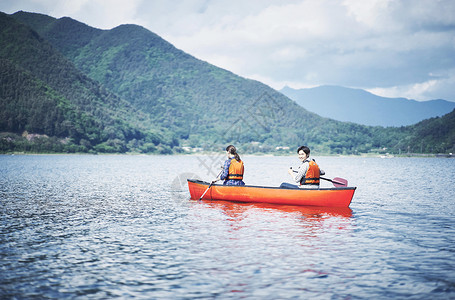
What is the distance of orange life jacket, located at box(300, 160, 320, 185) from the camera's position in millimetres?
17625

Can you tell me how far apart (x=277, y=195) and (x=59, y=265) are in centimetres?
1151

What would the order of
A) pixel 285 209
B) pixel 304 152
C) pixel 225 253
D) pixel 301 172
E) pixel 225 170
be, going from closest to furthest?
1. pixel 225 253
2. pixel 304 152
3. pixel 301 172
4. pixel 285 209
5. pixel 225 170

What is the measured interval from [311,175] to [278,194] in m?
1.96

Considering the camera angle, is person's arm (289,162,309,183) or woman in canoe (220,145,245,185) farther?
woman in canoe (220,145,245,185)

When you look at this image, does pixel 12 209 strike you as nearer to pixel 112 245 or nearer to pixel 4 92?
pixel 112 245

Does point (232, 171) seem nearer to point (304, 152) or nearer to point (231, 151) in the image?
point (231, 151)

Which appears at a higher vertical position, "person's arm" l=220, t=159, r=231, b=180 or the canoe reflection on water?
"person's arm" l=220, t=159, r=231, b=180

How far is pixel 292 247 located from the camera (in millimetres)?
11289

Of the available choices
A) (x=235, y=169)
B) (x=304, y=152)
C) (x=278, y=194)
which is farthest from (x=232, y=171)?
(x=304, y=152)

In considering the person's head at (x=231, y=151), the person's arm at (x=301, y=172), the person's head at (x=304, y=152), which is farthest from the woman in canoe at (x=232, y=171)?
the person's head at (x=304, y=152)

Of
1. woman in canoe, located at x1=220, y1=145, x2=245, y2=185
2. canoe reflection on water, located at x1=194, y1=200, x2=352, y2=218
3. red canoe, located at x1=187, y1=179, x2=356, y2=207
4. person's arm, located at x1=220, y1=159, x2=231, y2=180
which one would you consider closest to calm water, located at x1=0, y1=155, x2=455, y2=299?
canoe reflection on water, located at x1=194, y1=200, x2=352, y2=218

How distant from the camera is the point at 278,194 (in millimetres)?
18828

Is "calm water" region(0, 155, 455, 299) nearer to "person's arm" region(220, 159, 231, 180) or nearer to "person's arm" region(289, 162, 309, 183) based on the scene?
"person's arm" region(289, 162, 309, 183)

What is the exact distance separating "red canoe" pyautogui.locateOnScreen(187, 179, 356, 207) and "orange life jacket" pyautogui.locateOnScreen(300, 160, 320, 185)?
480 mm
